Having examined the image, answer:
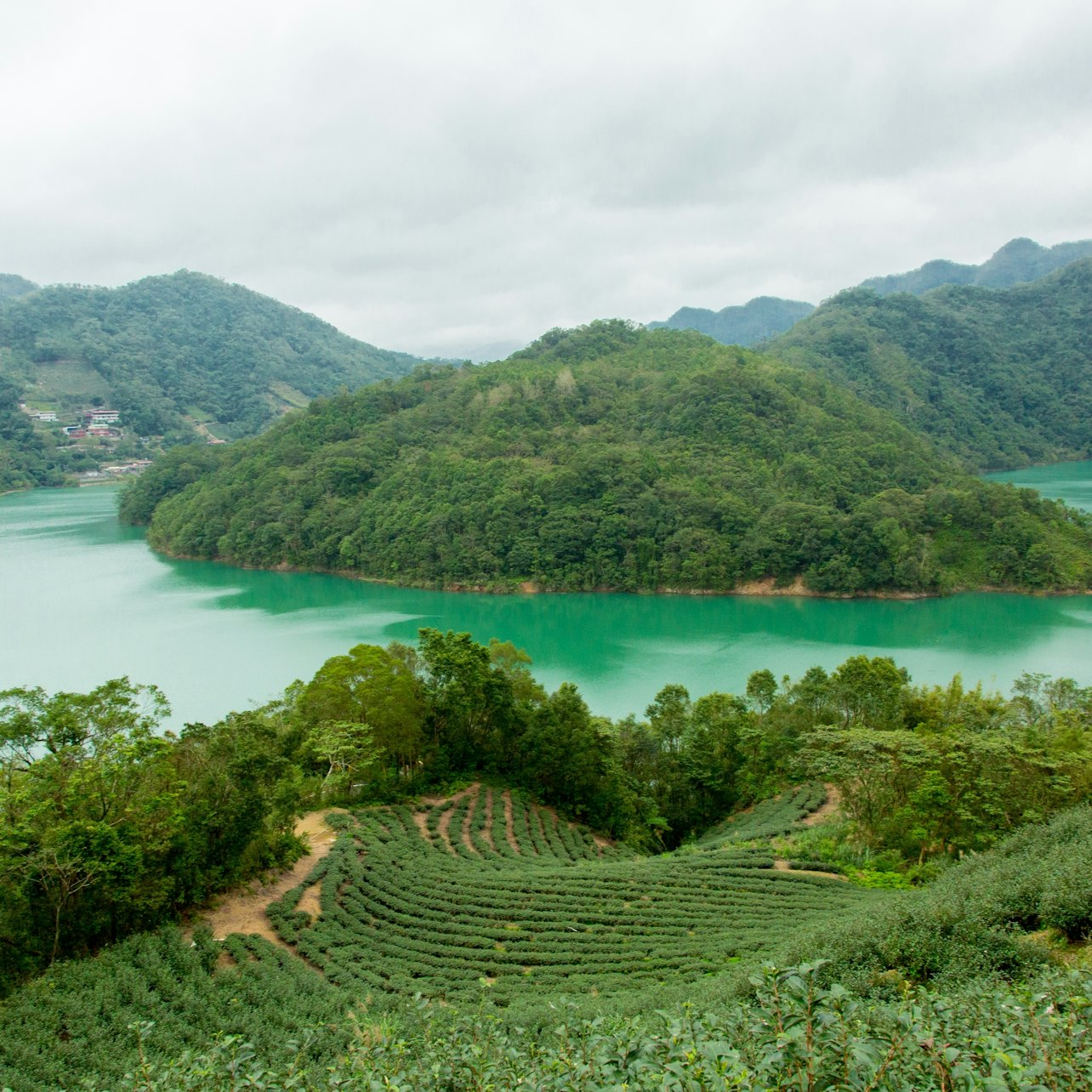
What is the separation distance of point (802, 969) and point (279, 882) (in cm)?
989

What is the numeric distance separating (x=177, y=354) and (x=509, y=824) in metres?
113

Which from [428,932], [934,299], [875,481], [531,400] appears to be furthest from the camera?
[934,299]

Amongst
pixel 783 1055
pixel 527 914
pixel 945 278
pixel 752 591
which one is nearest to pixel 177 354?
pixel 752 591

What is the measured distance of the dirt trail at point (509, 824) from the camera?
1388 cm

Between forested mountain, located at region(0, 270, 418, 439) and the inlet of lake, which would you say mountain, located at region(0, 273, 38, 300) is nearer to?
forested mountain, located at region(0, 270, 418, 439)

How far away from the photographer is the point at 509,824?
1469cm

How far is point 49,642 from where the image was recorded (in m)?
28.7

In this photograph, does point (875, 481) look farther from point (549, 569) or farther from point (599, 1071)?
point (599, 1071)

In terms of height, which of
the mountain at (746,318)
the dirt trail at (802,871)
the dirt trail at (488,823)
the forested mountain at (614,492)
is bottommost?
the dirt trail at (488,823)

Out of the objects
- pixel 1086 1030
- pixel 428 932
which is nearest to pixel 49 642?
pixel 428 932

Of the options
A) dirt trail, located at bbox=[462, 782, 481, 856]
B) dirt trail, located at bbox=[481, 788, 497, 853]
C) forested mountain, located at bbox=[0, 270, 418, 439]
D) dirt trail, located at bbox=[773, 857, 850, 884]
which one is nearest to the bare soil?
dirt trail, located at bbox=[481, 788, 497, 853]

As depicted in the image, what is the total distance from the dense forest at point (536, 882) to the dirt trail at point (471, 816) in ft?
0.27

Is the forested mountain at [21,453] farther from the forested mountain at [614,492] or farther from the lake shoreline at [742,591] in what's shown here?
the lake shoreline at [742,591]

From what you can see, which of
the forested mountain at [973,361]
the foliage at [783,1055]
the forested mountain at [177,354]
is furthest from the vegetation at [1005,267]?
the foliage at [783,1055]
